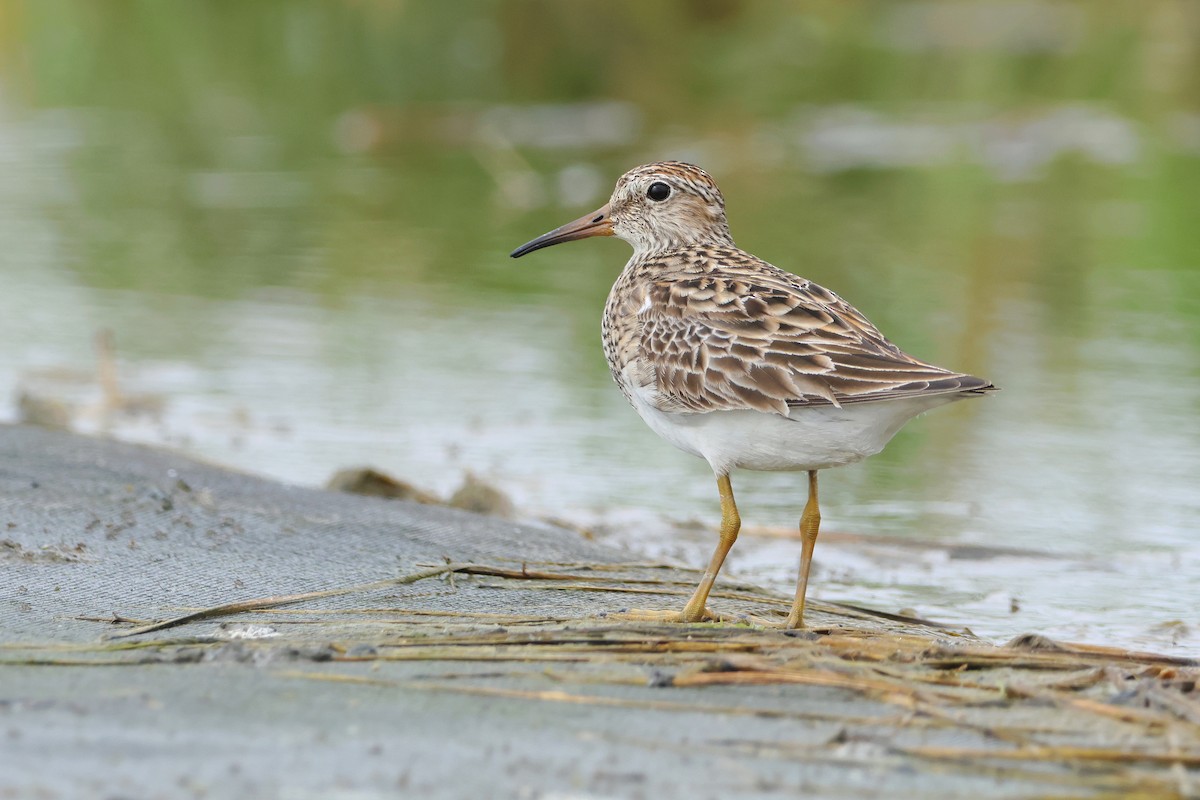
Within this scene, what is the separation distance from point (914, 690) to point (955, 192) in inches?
518

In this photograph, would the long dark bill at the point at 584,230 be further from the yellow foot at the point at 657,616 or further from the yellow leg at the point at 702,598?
the yellow foot at the point at 657,616

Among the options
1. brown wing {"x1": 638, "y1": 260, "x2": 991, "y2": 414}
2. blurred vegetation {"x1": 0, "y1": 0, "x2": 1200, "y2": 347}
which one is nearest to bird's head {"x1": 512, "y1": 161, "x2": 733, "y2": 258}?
brown wing {"x1": 638, "y1": 260, "x2": 991, "y2": 414}

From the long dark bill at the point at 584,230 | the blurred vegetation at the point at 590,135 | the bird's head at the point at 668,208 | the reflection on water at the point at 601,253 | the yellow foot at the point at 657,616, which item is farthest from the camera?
the blurred vegetation at the point at 590,135

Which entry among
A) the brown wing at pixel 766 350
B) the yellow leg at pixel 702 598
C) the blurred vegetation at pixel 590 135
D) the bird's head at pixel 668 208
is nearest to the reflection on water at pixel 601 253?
the blurred vegetation at pixel 590 135

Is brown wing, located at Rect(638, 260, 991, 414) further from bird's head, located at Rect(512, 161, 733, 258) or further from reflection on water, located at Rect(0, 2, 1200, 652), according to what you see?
reflection on water, located at Rect(0, 2, 1200, 652)

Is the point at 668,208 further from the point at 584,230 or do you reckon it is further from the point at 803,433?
the point at 803,433

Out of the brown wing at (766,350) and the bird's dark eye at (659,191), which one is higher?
the bird's dark eye at (659,191)

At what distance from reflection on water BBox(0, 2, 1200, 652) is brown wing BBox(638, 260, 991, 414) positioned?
170cm

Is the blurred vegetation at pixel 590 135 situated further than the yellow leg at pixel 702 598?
Yes

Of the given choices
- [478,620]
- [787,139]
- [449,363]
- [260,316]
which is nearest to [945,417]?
[449,363]

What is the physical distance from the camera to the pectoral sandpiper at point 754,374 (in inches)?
192

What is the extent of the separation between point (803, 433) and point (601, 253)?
945 centimetres

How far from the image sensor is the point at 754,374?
499 cm

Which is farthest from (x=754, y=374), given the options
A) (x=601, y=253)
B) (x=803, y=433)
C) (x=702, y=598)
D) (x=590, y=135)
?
(x=590, y=135)
